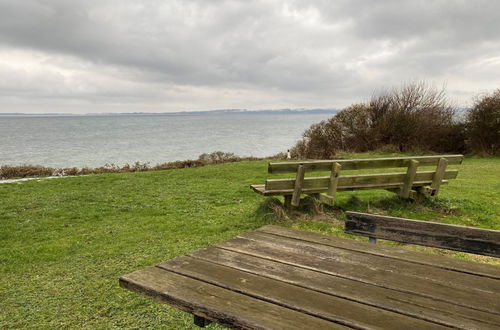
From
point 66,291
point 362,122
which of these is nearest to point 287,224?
point 66,291

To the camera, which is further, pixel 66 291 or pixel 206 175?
pixel 206 175

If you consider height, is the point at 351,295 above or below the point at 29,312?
above

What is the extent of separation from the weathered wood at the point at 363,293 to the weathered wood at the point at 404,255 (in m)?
0.54

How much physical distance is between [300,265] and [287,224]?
4.33m

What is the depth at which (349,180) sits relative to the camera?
277 inches

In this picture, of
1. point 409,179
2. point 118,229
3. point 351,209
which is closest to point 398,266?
point 351,209

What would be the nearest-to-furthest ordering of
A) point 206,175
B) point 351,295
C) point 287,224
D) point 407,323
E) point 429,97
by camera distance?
point 407,323, point 351,295, point 287,224, point 206,175, point 429,97

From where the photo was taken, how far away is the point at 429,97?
25094 millimetres

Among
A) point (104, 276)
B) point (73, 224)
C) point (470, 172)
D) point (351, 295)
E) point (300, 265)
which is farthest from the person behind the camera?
point (470, 172)

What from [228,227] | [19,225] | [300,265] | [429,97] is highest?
[429,97]

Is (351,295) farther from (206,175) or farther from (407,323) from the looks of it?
(206,175)

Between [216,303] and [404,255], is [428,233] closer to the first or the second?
[404,255]

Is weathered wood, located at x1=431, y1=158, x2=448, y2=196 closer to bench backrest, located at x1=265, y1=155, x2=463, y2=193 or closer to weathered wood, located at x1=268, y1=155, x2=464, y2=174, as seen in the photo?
bench backrest, located at x1=265, y1=155, x2=463, y2=193

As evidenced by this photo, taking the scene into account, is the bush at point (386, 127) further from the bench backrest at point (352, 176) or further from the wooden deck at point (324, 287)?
the wooden deck at point (324, 287)
